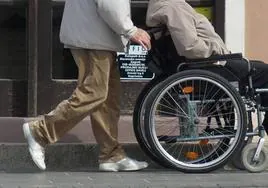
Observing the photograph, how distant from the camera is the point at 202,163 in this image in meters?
5.16

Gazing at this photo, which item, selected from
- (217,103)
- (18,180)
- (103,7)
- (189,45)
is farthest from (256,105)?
(18,180)

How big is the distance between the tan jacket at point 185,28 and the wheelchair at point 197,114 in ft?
0.29

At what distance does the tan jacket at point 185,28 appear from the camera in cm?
494

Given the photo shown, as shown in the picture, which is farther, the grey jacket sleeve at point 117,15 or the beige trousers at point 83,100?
the beige trousers at point 83,100

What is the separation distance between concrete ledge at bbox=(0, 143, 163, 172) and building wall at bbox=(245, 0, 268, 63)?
1.87m

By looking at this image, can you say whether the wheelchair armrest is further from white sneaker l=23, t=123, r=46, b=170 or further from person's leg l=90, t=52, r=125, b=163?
white sneaker l=23, t=123, r=46, b=170

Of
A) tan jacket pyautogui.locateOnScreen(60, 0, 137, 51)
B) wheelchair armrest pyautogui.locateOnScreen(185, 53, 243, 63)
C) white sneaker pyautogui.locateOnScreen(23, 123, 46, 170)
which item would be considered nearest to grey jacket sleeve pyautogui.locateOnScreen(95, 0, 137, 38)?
tan jacket pyautogui.locateOnScreen(60, 0, 137, 51)

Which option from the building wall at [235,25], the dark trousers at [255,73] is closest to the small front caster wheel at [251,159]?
the dark trousers at [255,73]

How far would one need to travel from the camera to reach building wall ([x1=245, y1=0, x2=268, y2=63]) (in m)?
6.73

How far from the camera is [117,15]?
15.8 feet

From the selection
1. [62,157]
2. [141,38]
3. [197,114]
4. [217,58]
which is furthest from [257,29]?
[62,157]

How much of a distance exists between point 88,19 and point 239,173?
165cm

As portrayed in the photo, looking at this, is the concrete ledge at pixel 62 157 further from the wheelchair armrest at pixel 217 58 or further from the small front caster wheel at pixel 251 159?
the wheelchair armrest at pixel 217 58

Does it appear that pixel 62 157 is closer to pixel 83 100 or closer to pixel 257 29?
pixel 83 100
